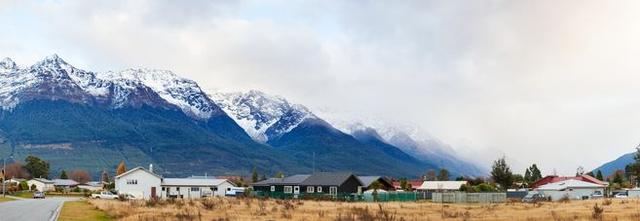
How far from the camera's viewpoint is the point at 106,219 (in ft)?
143

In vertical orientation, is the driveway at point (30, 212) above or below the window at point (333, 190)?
below

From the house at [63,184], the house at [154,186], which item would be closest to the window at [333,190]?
the house at [154,186]

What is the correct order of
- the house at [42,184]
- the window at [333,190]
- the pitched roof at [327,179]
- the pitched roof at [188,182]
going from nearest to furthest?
the window at [333,190]
the pitched roof at [327,179]
the pitched roof at [188,182]
the house at [42,184]

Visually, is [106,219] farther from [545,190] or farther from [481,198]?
[545,190]

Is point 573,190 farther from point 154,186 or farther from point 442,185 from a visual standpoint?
point 154,186

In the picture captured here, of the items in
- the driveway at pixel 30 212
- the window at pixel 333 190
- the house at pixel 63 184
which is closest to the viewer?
the driveway at pixel 30 212

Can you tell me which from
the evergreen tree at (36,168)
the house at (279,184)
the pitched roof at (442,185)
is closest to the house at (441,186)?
the pitched roof at (442,185)

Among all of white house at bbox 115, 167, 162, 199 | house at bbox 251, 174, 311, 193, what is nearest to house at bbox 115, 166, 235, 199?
white house at bbox 115, 167, 162, 199

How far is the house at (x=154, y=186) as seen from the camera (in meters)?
114

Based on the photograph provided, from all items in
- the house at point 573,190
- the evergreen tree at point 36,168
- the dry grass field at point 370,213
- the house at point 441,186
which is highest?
the evergreen tree at point 36,168

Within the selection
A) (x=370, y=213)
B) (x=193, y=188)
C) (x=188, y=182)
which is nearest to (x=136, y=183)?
(x=188, y=182)

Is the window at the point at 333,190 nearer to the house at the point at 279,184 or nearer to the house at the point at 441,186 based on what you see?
the house at the point at 279,184

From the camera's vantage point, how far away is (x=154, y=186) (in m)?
116

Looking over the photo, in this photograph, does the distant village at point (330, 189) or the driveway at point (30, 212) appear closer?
the driveway at point (30, 212)
